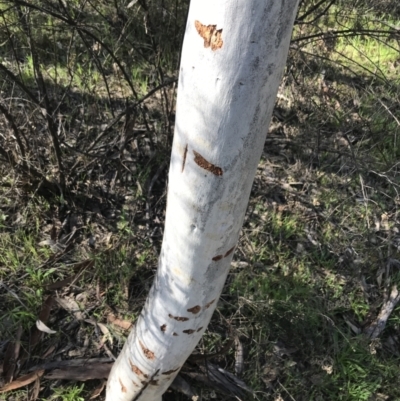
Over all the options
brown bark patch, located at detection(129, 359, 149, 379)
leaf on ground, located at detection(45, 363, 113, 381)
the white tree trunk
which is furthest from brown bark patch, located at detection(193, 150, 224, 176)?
leaf on ground, located at detection(45, 363, 113, 381)

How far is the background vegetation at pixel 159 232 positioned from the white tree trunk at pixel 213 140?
95 centimetres

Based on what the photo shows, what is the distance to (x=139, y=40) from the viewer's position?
133 inches

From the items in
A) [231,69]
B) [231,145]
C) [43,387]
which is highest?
[231,69]

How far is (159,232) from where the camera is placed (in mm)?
2604

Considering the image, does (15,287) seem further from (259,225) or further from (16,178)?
(259,225)

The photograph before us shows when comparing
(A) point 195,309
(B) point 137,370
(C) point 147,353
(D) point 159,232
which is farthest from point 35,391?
(A) point 195,309

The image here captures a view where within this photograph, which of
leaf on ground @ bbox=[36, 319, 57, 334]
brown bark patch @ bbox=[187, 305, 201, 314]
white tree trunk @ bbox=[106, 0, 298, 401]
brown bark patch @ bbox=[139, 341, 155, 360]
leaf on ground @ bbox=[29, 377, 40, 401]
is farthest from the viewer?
leaf on ground @ bbox=[36, 319, 57, 334]

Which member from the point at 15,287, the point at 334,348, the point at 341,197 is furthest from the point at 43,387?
the point at 341,197

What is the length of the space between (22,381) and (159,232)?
1054 millimetres

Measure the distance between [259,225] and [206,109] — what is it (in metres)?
1.92

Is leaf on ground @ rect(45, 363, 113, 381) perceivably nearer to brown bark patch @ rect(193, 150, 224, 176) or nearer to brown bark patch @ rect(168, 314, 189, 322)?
brown bark patch @ rect(168, 314, 189, 322)

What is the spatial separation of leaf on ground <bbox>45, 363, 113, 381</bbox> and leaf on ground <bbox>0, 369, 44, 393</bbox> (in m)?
0.05

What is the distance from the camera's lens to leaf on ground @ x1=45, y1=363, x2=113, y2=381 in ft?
6.77

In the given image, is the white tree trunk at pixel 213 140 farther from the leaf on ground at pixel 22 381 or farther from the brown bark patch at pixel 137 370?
the leaf on ground at pixel 22 381
